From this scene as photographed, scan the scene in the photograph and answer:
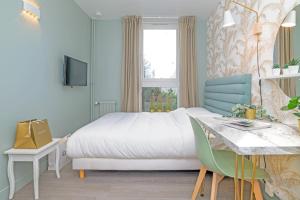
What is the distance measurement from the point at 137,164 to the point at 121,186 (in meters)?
0.30

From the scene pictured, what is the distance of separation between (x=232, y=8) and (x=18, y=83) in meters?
3.01

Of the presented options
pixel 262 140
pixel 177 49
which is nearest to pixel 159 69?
pixel 177 49

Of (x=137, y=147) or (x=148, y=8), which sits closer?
(x=137, y=147)

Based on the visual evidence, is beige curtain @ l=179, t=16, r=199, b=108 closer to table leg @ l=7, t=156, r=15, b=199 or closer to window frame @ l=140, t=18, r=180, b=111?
window frame @ l=140, t=18, r=180, b=111

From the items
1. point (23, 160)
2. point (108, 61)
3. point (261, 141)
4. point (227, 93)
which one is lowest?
point (23, 160)

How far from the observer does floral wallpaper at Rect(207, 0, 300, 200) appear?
1875mm

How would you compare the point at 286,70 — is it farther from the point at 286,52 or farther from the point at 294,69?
the point at 286,52

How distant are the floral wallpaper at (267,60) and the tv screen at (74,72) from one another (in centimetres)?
251

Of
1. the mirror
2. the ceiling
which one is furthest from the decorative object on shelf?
the ceiling

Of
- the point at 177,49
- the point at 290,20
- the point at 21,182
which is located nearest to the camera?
the point at 290,20

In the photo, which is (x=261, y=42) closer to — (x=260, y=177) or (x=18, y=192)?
(x=260, y=177)

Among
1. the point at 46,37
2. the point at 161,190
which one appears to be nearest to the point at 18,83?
the point at 46,37

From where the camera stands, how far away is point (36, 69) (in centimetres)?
275

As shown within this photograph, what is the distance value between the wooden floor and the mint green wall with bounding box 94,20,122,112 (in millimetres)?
2472
